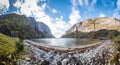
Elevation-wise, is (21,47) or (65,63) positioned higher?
(21,47)

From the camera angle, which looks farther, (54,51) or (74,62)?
(54,51)

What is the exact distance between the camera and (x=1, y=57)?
26.9 meters

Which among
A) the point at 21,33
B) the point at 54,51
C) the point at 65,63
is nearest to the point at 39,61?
the point at 65,63

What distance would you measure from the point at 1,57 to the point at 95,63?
1592 centimetres

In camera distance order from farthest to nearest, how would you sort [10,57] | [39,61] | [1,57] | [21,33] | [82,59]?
1. [21,33]
2. [82,59]
3. [39,61]
4. [10,57]
5. [1,57]

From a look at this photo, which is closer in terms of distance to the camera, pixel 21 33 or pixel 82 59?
pixel 82 59

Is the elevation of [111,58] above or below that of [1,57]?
below

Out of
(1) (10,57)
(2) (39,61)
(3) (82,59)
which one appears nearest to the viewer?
(1) (10,57)

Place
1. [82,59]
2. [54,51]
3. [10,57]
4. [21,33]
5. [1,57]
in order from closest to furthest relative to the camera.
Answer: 1. [1,57]
2. [10,57]
3. [82,59]
4. [54,51]
5. [21,33]

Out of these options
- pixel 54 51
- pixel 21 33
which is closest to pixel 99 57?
pixel 54 51

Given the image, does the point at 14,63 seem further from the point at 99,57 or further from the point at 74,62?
the point at 99,57

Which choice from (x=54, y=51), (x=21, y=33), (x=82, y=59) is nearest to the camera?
(x=82, y=59)

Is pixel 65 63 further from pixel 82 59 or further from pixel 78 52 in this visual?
pixel 78 52

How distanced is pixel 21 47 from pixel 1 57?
10.8 m
